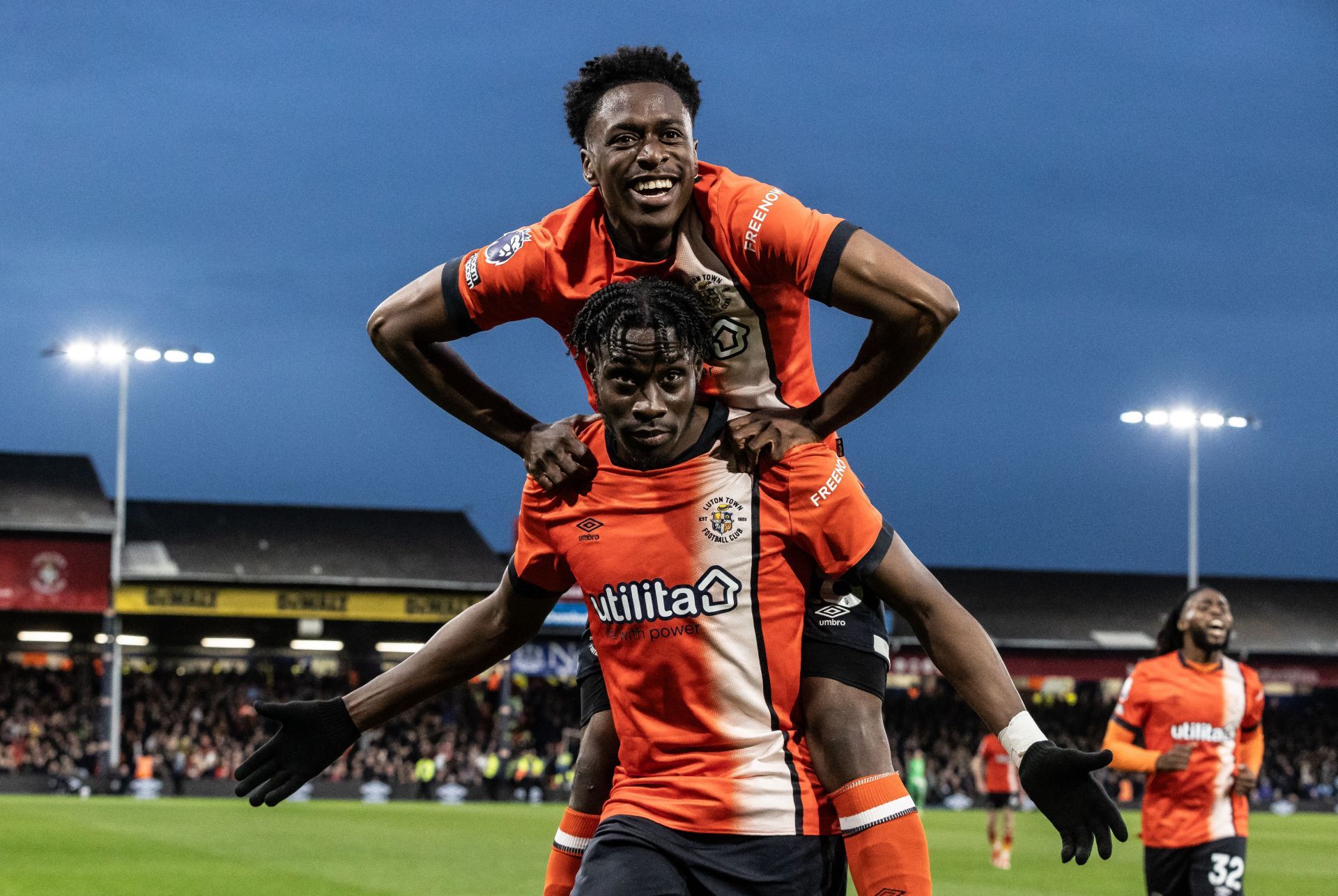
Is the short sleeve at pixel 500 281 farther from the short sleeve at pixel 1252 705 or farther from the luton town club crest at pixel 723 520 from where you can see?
the short sleeve at pixel 1252 705

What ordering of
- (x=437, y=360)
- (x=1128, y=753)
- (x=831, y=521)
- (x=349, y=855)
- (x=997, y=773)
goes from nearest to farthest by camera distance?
1. (x=831, y=521)
2. (x=437, y=360)
3. (x=1128, y=753)
4. (x=349, y=855)
5. (x=997, y=773)

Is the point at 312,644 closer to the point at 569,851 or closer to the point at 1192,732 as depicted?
the point at 1192,732

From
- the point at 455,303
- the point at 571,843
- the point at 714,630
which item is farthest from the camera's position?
the point at 571,843

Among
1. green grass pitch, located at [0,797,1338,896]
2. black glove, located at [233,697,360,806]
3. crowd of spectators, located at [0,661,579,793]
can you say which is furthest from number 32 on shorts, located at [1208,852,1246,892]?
crowd of spectators, located at [0,661,579,793]

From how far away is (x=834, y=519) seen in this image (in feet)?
15.4

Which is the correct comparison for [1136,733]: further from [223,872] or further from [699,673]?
[223,872]

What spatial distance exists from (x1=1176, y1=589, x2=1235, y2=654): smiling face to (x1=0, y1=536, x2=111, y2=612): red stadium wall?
102 ft

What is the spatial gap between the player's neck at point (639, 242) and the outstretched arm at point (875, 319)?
2.05 feet

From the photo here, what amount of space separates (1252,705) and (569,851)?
6.30 meters


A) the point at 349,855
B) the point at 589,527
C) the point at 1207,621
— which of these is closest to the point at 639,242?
the point at 589,527

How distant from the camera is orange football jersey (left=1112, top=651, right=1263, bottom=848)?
32.9 ft

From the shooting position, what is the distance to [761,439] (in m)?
4.74

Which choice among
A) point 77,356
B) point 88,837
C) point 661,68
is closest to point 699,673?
point 661,68

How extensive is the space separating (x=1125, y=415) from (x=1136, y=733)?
97.4 feet
